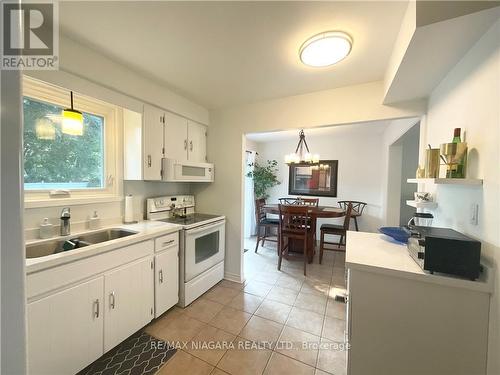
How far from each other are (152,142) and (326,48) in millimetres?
1759

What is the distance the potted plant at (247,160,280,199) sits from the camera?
4758mm

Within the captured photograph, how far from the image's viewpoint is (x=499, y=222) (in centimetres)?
88

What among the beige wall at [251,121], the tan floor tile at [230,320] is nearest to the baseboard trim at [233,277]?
the beige wall at [251,121]

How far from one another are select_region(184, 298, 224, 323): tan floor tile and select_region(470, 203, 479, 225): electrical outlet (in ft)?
6.81

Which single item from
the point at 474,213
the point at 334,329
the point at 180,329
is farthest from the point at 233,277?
the point at 474,213

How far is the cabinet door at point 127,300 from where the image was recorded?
147 centimetres

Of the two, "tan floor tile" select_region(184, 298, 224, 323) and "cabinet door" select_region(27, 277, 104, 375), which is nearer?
"cabinet door" select_region(27, 277, 104, 375)

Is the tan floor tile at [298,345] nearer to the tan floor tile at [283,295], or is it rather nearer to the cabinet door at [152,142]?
the tan floor tile at [283,295]

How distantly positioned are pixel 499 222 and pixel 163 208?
2661mm

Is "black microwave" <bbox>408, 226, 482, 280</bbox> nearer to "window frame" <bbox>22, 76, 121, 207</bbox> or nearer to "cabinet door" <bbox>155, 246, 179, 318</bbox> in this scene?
"cabinet door" <bbox>155, 246, 179, 318</bbox>

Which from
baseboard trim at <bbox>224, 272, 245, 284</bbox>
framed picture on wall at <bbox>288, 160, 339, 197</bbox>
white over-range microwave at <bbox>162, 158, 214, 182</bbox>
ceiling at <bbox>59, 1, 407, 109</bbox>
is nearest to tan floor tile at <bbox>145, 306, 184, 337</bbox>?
baseboard trim at <bbox>224, 272, 245, 284</bbox>

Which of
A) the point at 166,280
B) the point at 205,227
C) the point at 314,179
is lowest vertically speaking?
the point at 166,280

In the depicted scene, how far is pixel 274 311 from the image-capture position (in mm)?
2100

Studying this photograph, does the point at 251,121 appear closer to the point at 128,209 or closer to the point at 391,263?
the point at 128,209
